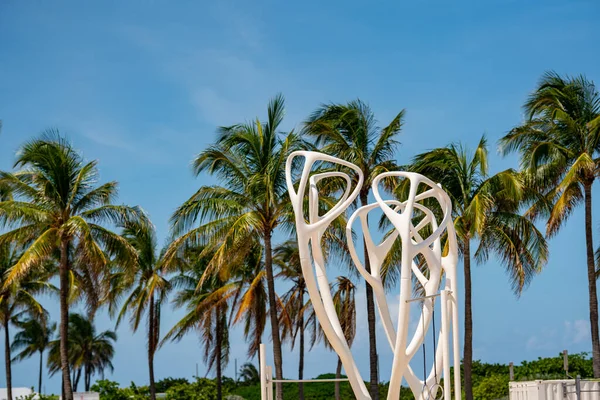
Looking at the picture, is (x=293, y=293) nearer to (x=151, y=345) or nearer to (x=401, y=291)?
(x=151, y=345)

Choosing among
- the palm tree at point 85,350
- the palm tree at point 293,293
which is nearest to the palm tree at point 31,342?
the palm tree at point 85,350

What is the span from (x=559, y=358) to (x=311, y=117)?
37.7 ft

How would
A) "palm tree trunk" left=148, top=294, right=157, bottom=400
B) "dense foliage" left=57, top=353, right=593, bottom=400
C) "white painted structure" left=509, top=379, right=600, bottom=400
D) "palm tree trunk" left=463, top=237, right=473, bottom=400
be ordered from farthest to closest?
1. "palm tree trunk" left=148, top=294, right=157, bottom=400
2. "dense foliage" left=57, top=353, right=593, bottom=400
3. "palm tree trunk" left=463, top=237, right=473, bottom=400
4. "white painted structure" left=509, top=379, right=600, bottom=400

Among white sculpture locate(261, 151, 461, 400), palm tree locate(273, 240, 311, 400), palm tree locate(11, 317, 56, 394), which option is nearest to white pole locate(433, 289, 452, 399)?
white sculpture locate(261, 151, 461, 400)

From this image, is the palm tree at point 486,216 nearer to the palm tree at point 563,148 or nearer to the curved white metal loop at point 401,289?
the palm tree at point 563,148

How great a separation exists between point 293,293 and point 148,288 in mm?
5350

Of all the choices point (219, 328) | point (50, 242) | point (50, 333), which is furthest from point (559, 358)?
point (50, 333)

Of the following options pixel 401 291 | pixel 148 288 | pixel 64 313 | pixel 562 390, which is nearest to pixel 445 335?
pixel 401 291

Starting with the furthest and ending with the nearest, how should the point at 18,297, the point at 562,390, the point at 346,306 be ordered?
the point at 18,297 < the point at 346,306 < the point at 562,390

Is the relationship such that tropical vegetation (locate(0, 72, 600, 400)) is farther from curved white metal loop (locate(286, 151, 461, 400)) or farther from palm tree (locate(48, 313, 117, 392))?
palm tree (locate(48, 313, 117, 392))

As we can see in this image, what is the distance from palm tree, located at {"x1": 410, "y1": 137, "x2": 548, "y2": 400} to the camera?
2436cm

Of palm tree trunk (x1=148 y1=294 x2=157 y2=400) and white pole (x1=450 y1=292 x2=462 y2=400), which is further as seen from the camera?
palm tree trunk (x1=148 y1=294 x2=157 y2=400)

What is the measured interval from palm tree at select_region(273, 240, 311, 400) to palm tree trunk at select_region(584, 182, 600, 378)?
1085 centimetres

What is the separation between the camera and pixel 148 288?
32.7 m
